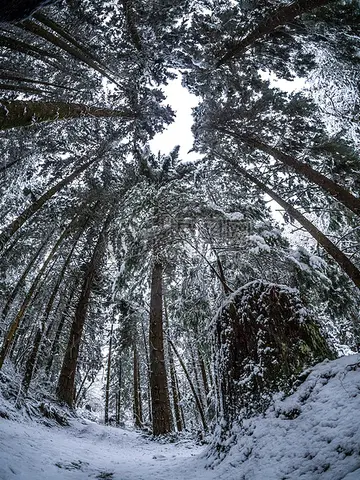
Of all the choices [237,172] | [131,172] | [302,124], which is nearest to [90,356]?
[131,172]

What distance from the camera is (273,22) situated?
7695 mm

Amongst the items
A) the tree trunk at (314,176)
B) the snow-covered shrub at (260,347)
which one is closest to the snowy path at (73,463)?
the snow-covered shrub at (260,347)

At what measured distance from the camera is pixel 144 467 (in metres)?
4.84

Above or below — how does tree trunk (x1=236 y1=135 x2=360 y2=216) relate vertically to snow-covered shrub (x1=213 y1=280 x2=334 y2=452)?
above

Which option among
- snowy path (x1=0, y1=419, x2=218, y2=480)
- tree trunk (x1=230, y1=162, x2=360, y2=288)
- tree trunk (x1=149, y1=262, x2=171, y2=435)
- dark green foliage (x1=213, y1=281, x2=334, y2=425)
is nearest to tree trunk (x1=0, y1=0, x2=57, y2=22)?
dark green foliage (x1=213, y1=281, x2=334, y2=425)

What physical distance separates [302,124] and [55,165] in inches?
371

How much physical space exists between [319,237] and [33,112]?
761 centimetres

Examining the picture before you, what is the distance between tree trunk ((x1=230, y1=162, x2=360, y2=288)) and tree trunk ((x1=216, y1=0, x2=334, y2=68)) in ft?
11.3

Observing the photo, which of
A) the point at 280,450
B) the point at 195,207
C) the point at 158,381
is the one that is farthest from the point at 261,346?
the point at 158,381

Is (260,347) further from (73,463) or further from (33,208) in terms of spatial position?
(33,208)

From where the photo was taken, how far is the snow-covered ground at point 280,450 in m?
2.43

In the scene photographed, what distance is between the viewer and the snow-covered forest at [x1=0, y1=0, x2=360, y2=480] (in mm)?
4047

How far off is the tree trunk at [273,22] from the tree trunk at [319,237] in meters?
3.43

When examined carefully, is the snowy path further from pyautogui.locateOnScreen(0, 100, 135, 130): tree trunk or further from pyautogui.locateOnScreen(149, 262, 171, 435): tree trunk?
pyautogui.locateOnScreen(0, 100, 135, 130): tree trunk
